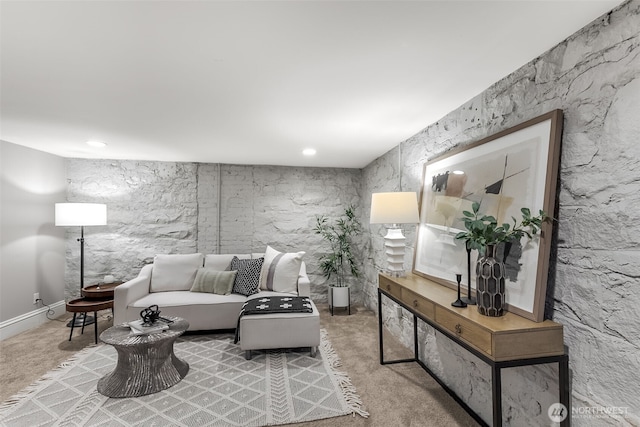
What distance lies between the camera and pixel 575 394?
140 centimetres

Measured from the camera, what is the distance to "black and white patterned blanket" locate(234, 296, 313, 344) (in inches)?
114

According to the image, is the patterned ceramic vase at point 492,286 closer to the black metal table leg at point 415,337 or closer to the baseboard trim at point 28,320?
the black metal table leg at point 415,337

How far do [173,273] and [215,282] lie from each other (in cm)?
60

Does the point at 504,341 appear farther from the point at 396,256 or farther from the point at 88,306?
the point at 88,306

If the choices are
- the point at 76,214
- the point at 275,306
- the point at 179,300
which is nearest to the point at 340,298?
the point at 275,306

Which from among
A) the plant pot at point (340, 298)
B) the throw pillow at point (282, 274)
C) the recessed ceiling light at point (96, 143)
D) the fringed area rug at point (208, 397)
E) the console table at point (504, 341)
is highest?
the recessed ceiling light at point (96, 143)

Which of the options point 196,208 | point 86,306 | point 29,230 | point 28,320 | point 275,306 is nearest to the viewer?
point 275,306

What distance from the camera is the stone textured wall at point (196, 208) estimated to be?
433 centimetres

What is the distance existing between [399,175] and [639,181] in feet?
7.21

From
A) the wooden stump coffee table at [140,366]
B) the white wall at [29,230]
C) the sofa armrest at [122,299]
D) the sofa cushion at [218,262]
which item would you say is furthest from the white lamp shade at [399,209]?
the white wall at [29,230]

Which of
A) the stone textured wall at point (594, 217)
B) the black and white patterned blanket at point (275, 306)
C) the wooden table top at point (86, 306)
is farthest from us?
the wooden table top at point (86, 306)

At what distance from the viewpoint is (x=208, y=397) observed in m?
2.21

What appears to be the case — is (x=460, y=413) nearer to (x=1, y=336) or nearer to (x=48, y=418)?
(x=48, y=418)

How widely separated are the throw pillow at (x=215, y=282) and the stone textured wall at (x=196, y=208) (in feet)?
3.03
